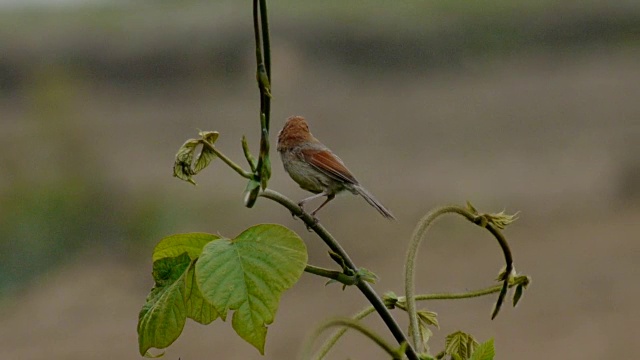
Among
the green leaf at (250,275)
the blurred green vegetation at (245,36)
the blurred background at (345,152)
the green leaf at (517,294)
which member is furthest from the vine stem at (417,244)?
the blurred green vegetation at (245,36)

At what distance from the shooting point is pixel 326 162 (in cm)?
112

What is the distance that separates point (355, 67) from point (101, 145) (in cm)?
452

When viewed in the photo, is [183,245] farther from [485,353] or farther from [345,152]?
[345,152]

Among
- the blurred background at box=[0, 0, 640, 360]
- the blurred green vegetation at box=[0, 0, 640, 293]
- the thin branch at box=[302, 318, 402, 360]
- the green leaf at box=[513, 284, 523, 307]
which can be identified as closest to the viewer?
the thin branch at box=[302, 318, 402, 360]

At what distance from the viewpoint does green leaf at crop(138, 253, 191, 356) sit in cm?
82

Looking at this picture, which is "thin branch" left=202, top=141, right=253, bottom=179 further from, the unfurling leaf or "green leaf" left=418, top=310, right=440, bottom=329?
"green leaf" left=418, top=310, right=440, bottom=329

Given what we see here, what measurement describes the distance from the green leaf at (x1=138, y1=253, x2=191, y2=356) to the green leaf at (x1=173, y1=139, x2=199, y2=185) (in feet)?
0.21

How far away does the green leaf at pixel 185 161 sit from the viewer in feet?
2.76

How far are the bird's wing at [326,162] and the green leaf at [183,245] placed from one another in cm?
26

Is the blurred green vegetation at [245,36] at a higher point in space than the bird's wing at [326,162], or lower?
lower

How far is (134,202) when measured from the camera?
1308 centimetres

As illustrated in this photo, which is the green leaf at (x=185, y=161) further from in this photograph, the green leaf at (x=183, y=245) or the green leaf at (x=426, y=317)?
the green leaf at (x=426, y=317)

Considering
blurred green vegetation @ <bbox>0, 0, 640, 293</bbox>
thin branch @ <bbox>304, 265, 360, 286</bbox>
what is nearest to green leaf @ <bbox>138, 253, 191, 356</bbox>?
thin branch @ <bbox>304, 265, 360, 286</bbox>

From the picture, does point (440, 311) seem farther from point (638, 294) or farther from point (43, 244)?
point (43, 244)
